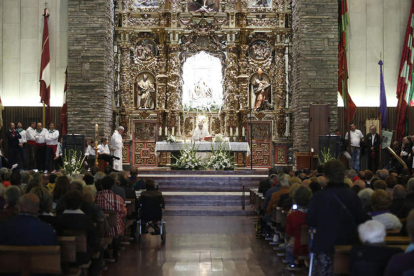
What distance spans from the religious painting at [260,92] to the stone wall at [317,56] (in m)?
2.05

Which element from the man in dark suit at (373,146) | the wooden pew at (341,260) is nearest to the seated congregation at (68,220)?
the wooden pew at (341,260)

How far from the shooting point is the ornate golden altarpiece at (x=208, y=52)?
1889 centimetres

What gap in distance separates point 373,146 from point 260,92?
4.86 m

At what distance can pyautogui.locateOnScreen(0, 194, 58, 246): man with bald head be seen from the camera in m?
4.66

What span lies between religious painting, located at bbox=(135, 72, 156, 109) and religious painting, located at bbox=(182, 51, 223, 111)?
3.77ft

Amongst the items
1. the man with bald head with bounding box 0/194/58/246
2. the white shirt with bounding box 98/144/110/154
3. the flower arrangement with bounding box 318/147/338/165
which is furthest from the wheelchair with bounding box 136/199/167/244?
the flower arrangement with bounding box 318/147/338/165

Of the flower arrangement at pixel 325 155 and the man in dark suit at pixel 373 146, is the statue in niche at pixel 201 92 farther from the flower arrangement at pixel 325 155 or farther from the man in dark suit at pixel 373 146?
the man in dark suit at pixel 373 146

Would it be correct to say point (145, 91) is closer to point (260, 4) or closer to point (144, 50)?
point (144, 50)

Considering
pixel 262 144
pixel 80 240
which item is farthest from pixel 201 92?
pixel 80 240

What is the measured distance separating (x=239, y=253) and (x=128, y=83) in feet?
39.7

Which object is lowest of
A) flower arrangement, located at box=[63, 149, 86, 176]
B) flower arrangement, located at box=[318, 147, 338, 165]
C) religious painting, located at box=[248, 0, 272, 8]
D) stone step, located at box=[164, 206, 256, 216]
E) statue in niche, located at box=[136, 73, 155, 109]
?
stone step, located at box=[164, 206, 256, 216]

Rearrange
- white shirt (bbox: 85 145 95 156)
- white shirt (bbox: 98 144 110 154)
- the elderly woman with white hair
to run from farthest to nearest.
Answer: white shirt (bbox: 85 145 95 156)
white shirt (bbox: 98 144 110 154)
the elderly woman with white hair

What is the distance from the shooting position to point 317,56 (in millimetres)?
17188

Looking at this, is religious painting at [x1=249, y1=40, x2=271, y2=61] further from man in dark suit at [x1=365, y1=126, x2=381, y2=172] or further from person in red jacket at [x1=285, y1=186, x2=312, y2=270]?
person in red jacket at [x1=285, y1=186, x2=312, y2=270]
